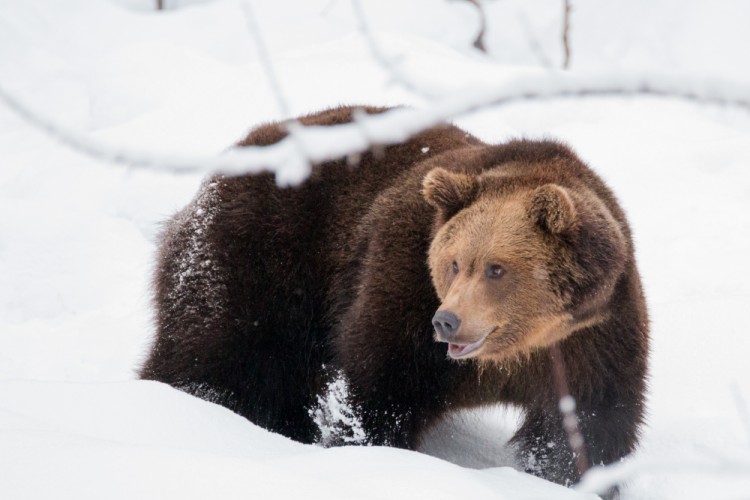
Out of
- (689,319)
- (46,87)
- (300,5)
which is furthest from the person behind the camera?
(300,5)

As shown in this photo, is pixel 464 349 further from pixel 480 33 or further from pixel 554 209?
pixel 480 33

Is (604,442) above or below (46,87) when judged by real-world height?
above

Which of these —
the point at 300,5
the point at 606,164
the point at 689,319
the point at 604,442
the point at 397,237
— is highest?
the point at 397,237

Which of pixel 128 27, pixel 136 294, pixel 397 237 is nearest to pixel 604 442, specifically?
pixel 397 237

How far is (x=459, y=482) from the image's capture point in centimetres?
289

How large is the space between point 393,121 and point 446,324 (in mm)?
2144

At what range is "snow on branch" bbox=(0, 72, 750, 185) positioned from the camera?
1.38 meters

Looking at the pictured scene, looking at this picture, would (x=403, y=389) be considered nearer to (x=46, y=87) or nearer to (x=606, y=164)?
(x=606, y=164)

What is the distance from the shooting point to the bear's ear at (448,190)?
3896 mm

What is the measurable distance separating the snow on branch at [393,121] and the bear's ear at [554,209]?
212cm

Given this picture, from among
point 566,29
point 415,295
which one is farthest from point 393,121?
point 566,29

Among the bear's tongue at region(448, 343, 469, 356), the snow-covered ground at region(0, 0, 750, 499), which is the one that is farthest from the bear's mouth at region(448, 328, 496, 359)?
the snow-covered ground at region(0, 0, 750, 499)

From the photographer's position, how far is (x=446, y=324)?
136 inches

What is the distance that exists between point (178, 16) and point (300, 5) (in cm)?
231
